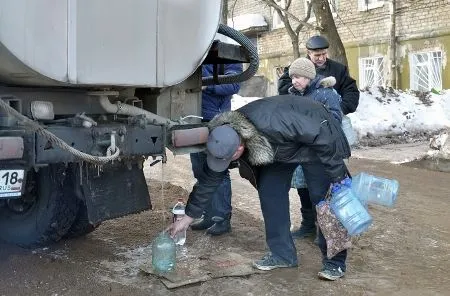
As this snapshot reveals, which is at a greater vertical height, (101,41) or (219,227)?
(101,41)

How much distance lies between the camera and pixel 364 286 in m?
3.97

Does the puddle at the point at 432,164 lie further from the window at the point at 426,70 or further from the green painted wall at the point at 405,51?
the window at the point at 426,70

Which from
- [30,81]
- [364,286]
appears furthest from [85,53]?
[364,286]

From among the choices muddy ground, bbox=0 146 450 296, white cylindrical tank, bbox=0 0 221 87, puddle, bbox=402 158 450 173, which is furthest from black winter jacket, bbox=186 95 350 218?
puddle, bbox=402 158 450 173

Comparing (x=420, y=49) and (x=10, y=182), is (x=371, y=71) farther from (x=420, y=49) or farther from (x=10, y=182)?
(x=10, y=182)

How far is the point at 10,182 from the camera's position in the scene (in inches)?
136

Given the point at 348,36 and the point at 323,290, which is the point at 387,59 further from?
the point at 323,290

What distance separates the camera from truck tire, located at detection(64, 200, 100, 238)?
4.51 m

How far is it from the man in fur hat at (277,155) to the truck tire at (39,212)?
34.0 inches

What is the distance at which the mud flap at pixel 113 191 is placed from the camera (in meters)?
3.79

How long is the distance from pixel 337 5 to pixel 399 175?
13310mm

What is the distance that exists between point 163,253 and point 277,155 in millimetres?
1044

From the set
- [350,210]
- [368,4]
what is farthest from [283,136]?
[368,4]

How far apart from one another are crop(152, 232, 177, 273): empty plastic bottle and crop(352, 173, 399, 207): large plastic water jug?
1376mm
